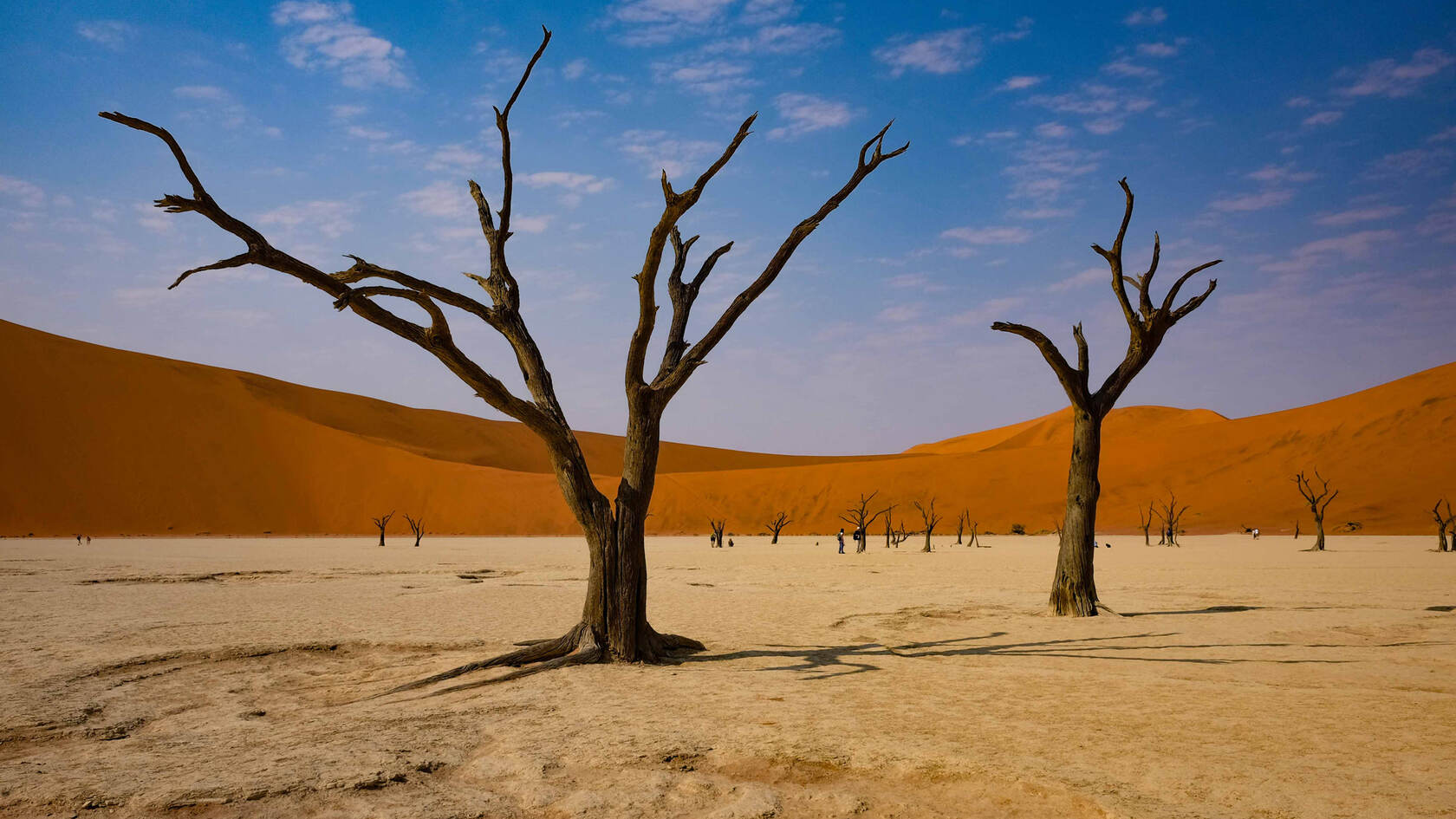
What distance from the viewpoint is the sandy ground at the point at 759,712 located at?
166 inches

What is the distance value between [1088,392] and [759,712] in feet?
27.7

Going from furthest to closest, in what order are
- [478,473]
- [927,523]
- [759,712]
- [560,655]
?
[478,473] < [927,523] < [560,655] < [759,712]

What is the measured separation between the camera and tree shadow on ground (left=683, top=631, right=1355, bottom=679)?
8125mm

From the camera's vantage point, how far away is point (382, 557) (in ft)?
100

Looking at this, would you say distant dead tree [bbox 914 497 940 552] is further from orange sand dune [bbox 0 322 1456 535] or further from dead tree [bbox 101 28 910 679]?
dead tree [bbox 101 28 910 679]

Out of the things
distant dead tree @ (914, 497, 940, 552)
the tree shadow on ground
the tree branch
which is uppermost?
the tree branch

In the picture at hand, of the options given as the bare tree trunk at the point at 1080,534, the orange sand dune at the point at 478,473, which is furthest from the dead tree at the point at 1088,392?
the orange sand dune at the point at 478,473

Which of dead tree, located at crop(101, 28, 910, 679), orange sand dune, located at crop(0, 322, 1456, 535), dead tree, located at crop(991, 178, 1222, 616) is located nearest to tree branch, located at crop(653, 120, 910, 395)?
dead tree, located at crop(101, 28, 910, 679)

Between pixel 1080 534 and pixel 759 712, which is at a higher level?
pixel 1080 534

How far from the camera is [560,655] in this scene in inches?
326

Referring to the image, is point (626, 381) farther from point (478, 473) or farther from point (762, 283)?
point (478, 473)

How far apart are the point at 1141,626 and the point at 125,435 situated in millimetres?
66112

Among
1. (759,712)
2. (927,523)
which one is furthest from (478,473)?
(759,712)

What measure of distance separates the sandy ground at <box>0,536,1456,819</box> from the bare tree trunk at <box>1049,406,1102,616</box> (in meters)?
0.42
